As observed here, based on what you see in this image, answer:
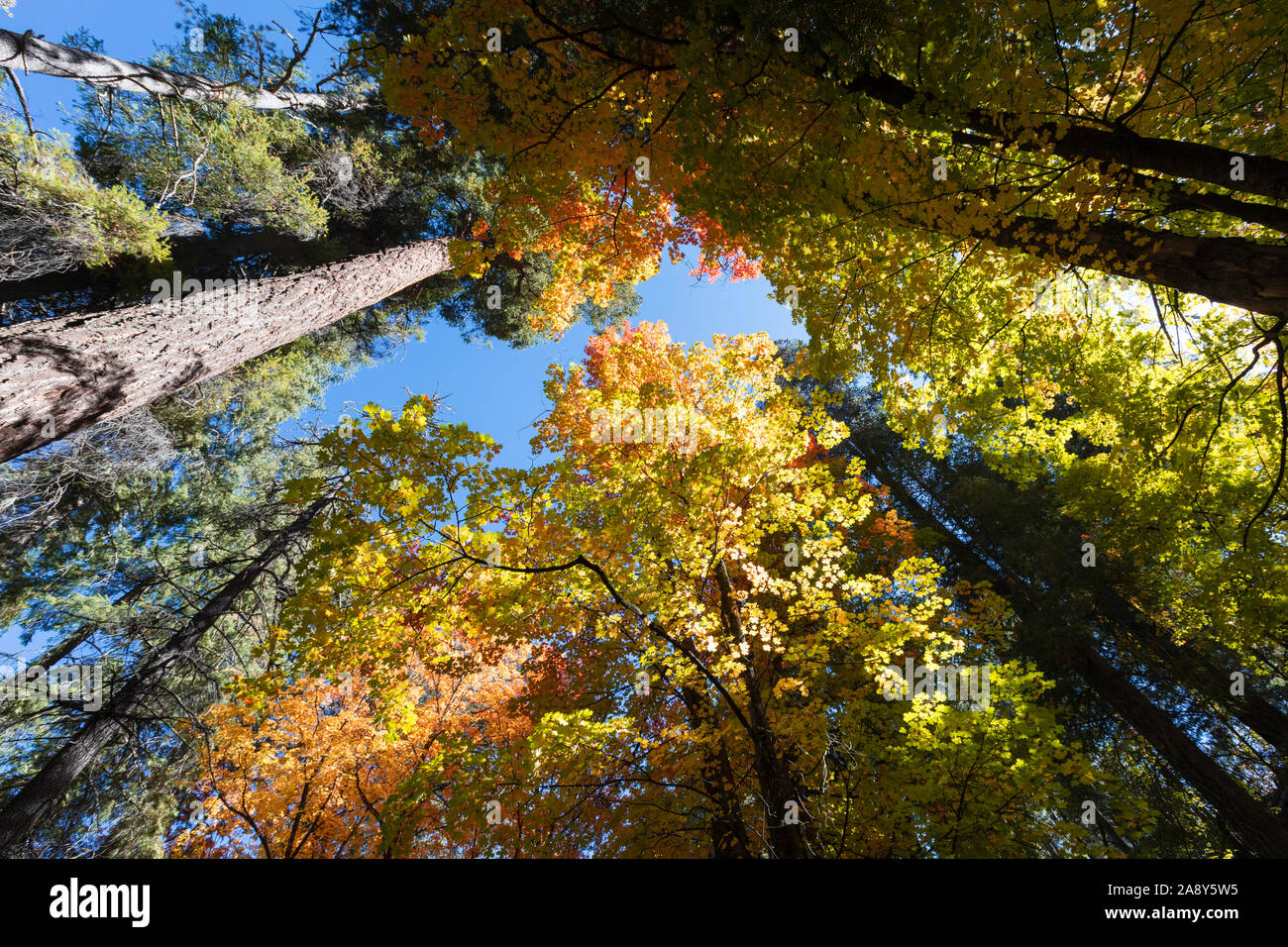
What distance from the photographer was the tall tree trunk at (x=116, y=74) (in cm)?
533

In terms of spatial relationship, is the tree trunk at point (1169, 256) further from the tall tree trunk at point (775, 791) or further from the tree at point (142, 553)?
the tree at point (142, 553)

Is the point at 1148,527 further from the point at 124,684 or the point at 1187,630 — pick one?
the point at 124,684

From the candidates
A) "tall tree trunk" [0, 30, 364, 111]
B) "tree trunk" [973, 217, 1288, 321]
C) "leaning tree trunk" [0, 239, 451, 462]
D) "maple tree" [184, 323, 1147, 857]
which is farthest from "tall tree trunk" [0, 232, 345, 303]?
"tree trunk" [973, 217, 1288, 321]

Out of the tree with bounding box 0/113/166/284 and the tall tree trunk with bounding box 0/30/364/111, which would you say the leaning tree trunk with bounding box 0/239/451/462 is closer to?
the tree with bounding box 0/113/166/284

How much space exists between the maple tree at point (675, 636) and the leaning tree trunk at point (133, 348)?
2.00 meters

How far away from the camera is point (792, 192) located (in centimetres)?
383

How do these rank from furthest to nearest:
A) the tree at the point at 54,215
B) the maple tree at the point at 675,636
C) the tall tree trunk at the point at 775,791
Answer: the tree at the point at 54,215 < the maple tree at the point at 675,636 < the tall tree trunk at the point at 775,791

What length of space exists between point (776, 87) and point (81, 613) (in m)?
14.8

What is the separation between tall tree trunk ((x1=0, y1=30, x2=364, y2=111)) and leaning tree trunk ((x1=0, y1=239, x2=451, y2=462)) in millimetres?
2402

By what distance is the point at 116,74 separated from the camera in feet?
20.3

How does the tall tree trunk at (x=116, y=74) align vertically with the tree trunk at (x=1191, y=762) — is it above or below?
above

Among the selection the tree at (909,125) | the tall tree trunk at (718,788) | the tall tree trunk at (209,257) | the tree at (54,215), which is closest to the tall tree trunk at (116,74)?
the tree at (54,215)

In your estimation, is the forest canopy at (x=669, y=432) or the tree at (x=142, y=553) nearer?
the forest canopy at (x=669, y=432)
